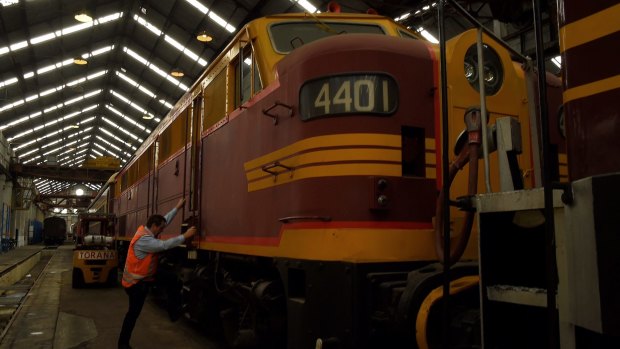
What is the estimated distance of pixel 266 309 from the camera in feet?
12.6

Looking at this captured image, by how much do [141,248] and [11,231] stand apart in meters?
33.4

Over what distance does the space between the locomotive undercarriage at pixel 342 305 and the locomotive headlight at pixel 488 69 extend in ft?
4.39

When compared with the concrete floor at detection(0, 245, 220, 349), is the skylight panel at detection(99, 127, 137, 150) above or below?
above

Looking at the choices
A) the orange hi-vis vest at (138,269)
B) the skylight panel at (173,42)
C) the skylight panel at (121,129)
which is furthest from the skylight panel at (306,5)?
the skylight panel at (121,129)

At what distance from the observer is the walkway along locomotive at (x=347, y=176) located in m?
2.99

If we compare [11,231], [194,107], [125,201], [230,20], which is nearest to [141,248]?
[194,107]

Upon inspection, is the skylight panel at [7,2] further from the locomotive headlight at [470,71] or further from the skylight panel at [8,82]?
the locomotive headlight at [470,71]

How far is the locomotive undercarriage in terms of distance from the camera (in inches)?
106

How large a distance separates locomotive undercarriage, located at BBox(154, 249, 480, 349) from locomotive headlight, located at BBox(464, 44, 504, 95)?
134 cm

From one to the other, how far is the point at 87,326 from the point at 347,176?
567 cm

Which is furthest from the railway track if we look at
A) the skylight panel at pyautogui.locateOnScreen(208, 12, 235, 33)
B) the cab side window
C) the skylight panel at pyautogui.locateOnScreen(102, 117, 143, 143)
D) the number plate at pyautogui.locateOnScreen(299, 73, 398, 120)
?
the skylight panel at pyautogui.locateOnScreen(102, 117, 143, 143)

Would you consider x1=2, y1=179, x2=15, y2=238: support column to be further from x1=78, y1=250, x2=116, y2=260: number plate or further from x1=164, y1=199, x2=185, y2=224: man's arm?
x1=164, y1=199, x2=185, y2=224: man's arm

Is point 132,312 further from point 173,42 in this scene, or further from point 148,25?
point 148,25

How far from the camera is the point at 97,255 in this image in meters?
12.1
